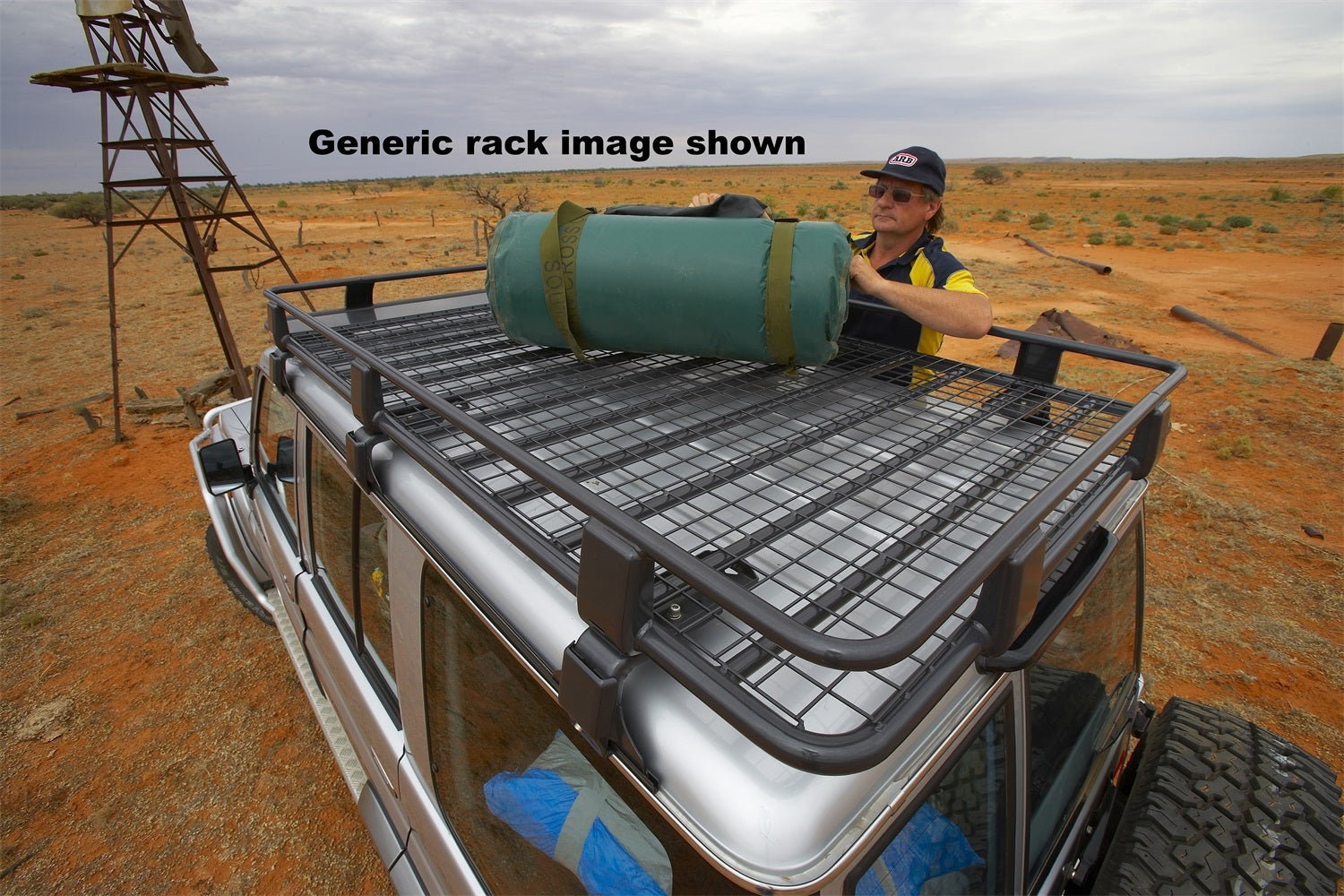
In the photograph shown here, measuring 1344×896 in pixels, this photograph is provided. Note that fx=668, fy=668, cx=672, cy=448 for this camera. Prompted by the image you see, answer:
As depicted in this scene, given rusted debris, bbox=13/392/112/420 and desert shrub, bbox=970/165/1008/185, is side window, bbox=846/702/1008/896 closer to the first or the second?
rusted debris, bbox=13/392/112/420

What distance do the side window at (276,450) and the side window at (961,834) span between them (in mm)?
2338

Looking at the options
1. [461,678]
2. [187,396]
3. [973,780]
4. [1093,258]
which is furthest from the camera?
[1093,258]

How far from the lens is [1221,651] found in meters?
3.71

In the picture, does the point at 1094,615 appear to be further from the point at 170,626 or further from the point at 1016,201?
the point at 1016,201

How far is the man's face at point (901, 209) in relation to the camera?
279 centimetres

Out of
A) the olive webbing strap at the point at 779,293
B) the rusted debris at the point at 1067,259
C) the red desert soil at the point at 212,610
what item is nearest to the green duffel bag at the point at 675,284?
the olive webbing strap at the point at 779,293

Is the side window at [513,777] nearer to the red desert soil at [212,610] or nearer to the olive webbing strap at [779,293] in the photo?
the olive webbing strap at [779,293]

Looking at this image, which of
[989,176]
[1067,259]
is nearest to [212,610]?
[1067,259]

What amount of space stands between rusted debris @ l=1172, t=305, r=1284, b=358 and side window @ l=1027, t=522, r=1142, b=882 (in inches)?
422

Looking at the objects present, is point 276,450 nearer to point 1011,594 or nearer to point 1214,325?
point 1011,594

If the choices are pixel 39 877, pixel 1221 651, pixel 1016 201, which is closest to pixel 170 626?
pixel 39 877

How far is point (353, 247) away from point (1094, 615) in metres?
22.8

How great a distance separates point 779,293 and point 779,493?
0.62 meters

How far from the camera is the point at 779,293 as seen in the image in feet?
5.64
